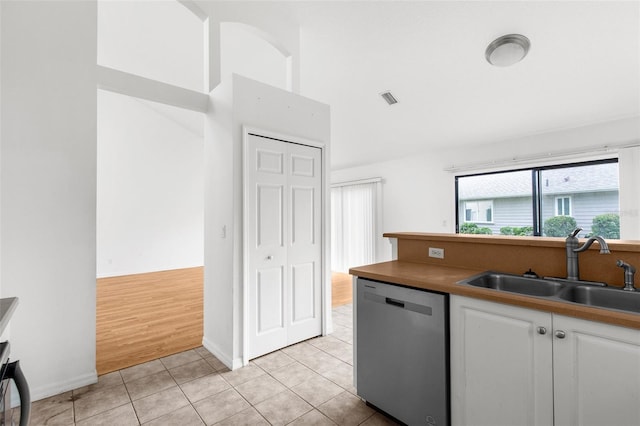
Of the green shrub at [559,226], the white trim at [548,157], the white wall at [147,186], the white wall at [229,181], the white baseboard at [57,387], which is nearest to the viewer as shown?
the white baseboard at [57,387]

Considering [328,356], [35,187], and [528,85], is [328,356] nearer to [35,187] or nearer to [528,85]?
[35,187]

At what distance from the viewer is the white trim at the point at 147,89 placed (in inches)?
93.4

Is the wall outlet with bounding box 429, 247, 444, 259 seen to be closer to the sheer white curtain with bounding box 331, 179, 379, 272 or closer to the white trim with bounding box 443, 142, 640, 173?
the white trim with bounding box 443, 142, 640, 173

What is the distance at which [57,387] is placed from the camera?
211 centimetres

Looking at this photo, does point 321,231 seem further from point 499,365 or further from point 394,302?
point 499,365

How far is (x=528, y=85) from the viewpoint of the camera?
334 centimetres

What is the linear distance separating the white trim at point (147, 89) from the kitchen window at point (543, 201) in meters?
4.33

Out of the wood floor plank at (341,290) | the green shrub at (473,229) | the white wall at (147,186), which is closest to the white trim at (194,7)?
the white wall at (147,186)

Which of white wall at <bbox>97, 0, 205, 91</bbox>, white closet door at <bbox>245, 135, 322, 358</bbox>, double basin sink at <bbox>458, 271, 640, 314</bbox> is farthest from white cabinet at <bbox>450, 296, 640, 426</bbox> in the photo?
white wall at <bbox>97, 0, 205, 91</bbox>

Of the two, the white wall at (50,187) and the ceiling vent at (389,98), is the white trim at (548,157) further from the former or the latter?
the white wall at (50,187)

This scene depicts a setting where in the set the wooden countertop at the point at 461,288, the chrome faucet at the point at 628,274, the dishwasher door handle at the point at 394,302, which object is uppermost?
the chrome faucet at the point at 628,274

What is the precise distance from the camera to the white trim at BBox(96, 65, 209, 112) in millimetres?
2373

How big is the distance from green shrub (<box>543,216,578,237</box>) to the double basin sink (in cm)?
323

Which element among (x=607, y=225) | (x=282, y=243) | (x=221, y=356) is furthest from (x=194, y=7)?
(x=607, y=225)
